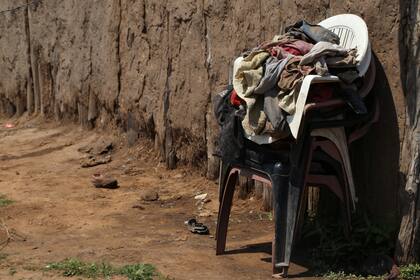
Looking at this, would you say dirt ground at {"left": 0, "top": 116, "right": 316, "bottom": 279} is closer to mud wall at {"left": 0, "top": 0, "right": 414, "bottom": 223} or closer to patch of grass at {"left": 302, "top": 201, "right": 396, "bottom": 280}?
patch of grass at {"left": 302, "top": 201, "right": 396, "bottom": 280}

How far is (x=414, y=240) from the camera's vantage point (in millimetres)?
4406

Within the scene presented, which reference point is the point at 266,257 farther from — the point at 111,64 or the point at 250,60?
the point at 111,64

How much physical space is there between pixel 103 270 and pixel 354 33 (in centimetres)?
206

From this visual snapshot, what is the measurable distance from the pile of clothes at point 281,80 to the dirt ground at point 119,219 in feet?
2.52

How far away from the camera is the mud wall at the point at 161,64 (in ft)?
15.4

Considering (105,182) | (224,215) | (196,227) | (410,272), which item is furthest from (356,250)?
(105,182)

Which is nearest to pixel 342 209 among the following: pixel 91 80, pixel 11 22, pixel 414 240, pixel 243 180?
pixel 414 240

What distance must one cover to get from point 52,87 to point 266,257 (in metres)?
6.05

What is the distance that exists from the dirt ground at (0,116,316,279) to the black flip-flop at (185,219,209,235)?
0.15 ft

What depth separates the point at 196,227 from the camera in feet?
18.5

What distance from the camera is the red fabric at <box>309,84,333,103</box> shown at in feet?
14.2

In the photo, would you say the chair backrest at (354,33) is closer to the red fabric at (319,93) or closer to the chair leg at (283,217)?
the red fabric at (319,93)

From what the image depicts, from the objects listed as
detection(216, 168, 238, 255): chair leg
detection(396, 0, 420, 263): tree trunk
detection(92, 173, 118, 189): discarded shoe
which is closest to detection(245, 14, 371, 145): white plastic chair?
detection(396, 0, 420, 263): tree trunk

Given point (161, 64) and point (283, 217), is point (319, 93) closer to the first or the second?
point (283, 217)
